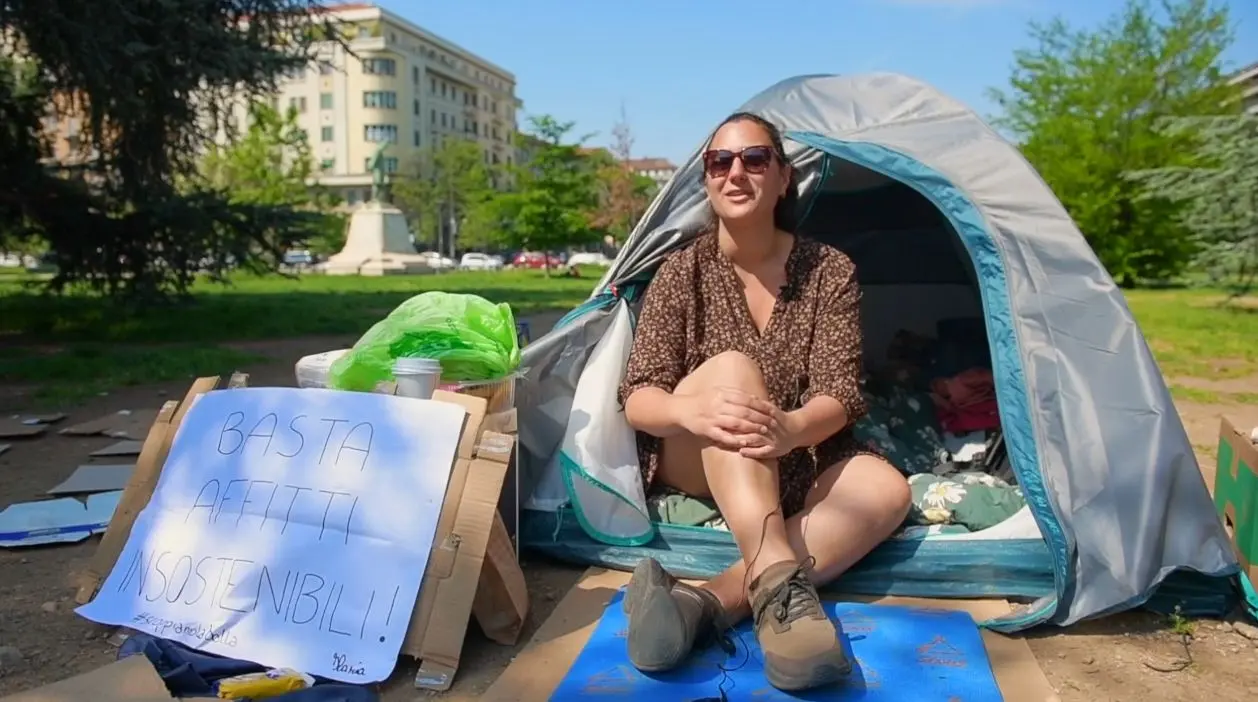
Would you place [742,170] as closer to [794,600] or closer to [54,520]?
[794,600]

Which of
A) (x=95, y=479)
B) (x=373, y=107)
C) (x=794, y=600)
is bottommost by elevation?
(x=95, y=479)

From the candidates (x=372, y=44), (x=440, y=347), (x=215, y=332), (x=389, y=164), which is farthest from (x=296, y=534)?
(x=372, y=44)

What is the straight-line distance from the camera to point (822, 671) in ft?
6.70

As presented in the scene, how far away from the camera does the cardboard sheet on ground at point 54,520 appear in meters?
3.24

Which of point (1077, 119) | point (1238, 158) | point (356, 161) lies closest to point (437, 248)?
point (356, 161)

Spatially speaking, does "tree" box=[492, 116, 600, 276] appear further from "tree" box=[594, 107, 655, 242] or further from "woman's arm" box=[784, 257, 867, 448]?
"woman's arm" box=[784, 257, 867, 448]

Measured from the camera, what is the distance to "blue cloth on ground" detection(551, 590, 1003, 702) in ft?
6.88

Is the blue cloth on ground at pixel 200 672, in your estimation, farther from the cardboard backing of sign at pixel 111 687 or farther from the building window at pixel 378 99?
the building window at pixel 378 99

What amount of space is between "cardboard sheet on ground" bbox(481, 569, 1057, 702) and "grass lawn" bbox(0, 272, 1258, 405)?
4575mm

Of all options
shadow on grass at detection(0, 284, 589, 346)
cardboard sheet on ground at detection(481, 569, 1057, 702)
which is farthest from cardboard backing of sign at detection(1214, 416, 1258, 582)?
shadow on grass at detection(0, 284, 589, 346)

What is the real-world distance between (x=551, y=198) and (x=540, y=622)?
25.8 meters

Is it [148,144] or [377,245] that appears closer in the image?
[148,144]

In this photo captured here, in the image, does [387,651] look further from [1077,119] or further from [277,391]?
[1077,119]

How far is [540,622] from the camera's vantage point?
8.48ft
